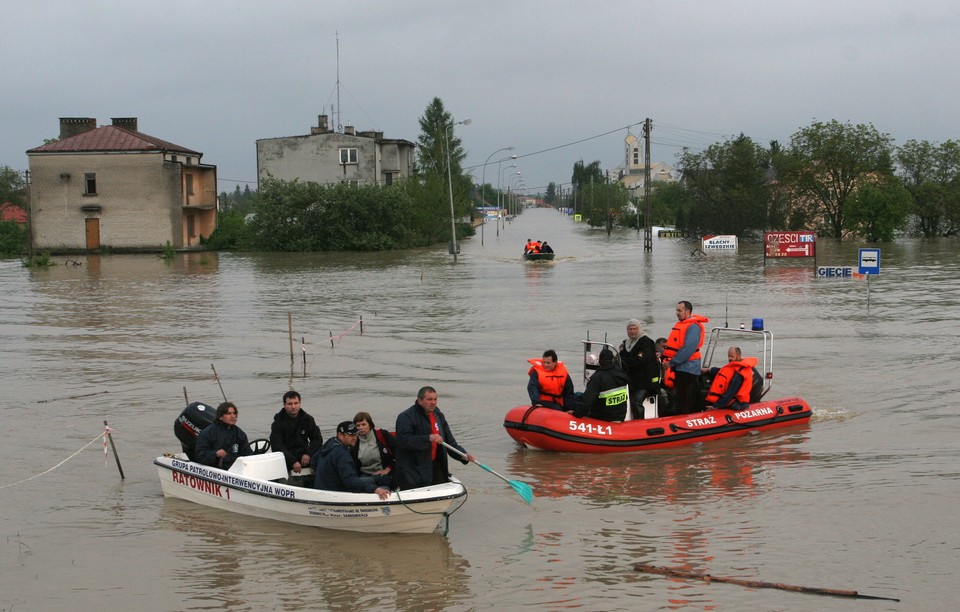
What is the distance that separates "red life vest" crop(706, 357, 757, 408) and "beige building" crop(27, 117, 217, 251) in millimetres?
54313

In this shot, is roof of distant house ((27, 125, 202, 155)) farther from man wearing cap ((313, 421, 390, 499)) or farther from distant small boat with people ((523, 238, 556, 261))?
man wearing cap ((313, 421, 390, 499))

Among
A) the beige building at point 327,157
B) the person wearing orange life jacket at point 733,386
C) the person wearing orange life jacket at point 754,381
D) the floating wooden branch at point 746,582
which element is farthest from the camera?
the beige building at point 327,157

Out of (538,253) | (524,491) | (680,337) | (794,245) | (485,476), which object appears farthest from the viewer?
(538,253)

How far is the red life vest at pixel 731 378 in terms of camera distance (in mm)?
13578

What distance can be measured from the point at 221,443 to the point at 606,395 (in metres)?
4.75

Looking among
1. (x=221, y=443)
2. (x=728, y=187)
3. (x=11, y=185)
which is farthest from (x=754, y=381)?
(x=11, y=185)

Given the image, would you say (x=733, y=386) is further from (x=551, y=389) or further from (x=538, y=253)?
(x=538, y=253)

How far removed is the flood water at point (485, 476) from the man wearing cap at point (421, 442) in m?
0.62

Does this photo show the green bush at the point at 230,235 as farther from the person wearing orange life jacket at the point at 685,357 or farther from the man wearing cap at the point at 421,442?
the man wearing cap at the point at 421,442

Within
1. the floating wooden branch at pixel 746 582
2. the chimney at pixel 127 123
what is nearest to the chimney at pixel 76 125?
the chimney at pixel 127 123

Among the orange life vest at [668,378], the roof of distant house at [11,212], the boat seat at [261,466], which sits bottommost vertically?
the boat seat at [261,466]

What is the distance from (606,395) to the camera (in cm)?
1279

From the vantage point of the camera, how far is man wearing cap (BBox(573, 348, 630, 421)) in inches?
497

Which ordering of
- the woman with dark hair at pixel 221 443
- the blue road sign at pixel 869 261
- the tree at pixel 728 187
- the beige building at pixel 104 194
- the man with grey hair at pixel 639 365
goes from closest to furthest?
the woman with dark hair at pixel 221 443 → the man with grey hair at pixel 639 365 → the blue road sign at pixel 869 261 → the beige building at pixel 104 194 → the tree at pixel 728 187
